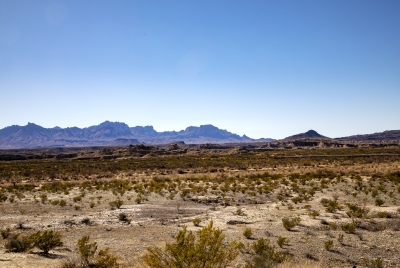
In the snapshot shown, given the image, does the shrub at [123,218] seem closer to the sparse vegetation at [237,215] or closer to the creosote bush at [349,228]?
the sparse vegetation at [237,215]

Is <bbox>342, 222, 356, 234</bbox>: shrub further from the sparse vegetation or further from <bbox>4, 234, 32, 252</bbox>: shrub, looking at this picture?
<bbox>4, 234, 32, 252</bbox>: shrub

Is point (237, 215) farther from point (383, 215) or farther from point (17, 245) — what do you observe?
point (17, 245)

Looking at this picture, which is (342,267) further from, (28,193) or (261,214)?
(28,193)

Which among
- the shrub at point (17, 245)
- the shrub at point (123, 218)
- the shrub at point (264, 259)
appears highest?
the shrub at point (264, 259)

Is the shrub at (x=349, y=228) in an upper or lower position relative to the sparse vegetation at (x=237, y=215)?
upper

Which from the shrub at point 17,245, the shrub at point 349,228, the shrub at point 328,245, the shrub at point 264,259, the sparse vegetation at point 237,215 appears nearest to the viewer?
the shrub at point 264,259

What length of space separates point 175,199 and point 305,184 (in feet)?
41.6

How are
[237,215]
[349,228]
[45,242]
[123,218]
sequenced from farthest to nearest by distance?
[237,215]
[123,218]
[349,228]
[45,242]

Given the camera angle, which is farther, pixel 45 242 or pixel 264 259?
pixel 45 242

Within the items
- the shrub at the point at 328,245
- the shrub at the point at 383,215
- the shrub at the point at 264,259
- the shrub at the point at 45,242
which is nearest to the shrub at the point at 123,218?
the shrub at the point at 45,242

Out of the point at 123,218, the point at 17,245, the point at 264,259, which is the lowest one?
the point at 123,218

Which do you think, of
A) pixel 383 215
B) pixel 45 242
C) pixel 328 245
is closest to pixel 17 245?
pixel 45 242

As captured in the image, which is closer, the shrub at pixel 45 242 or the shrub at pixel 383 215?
the shrub at pixel 45 242

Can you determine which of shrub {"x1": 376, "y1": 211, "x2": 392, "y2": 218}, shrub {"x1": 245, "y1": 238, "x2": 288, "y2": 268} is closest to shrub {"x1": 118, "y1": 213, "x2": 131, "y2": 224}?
shrub {"x1": 245, "y1": 238, "x2": 288, "y2": 268}
